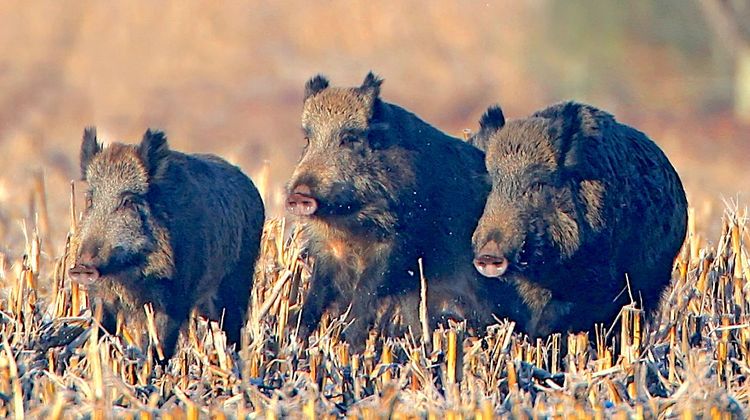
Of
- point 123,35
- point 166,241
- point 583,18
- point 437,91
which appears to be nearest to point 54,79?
point 123,35

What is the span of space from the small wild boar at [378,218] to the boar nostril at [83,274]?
121 centimetres

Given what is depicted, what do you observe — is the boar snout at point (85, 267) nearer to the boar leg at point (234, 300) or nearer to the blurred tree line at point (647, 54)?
the boar leg at point (234, 300)

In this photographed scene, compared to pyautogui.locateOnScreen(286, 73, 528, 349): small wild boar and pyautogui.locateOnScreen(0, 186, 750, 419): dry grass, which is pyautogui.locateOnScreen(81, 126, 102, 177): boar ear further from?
pyautogui.locateOnScreen(286, 73, 528, 349): small wild boar

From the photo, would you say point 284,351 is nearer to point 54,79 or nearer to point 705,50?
point 54,79

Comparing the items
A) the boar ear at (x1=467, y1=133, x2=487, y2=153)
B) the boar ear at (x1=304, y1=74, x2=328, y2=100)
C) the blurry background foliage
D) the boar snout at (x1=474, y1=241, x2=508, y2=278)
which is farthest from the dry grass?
the blurry background foliage

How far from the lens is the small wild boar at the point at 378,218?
8219 mm

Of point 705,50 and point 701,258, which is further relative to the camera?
point 705,50

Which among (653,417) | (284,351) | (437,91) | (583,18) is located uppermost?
(583,18)

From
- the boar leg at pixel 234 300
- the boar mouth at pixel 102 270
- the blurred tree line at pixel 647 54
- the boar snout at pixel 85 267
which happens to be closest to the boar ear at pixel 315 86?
the boar leg at pixel 234 300

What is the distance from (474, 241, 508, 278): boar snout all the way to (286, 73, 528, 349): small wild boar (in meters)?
0.63

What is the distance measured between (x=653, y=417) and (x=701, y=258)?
Answer: 2.80 meters

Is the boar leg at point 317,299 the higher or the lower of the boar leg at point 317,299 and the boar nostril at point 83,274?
the lower

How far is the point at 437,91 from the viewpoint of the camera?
26.5 meters

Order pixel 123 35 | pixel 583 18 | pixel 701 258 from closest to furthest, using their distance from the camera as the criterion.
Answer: pixel 701 258 → pixel 123 35 → pixel 583 18
